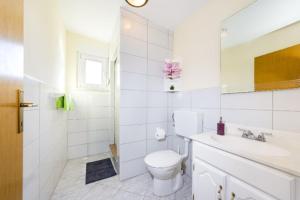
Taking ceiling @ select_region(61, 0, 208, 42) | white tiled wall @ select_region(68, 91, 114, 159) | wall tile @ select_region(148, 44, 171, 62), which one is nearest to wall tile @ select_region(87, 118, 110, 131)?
white tiled wall @ select_region(68, 91, 114, 159)

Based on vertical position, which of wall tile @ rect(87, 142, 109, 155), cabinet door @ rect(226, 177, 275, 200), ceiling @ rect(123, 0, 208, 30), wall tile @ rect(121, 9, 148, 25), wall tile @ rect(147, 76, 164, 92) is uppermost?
ceiling @ rect(123, 0, 208, 30)

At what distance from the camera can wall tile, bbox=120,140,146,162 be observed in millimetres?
1733

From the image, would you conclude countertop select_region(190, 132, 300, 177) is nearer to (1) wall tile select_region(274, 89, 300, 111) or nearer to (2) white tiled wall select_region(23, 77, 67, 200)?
(1) wall tile select_region(274, 89, 300, 111)

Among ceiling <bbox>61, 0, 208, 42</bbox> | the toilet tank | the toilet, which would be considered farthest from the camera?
ceiling <bbox>61, 0, 208, 42</bbox>

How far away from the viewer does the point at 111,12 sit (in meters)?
1.88

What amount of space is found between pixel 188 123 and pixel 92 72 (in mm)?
2221

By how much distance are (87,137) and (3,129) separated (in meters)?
2.26

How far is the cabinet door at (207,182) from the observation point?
92 cm

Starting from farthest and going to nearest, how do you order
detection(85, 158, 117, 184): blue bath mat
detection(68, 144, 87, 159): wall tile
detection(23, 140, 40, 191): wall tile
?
detection(68, 144, 87, 159): wall tile < detection(85, 158, 117, 184): blue bath mat < detection(23, 140, 40, 191): wall tile

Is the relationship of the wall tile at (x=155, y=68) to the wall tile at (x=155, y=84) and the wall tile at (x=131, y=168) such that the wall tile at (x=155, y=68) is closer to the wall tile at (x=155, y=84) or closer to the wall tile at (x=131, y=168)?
the wall tile at (x=155, y=84)

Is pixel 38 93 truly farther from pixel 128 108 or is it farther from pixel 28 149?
pixel 128 108

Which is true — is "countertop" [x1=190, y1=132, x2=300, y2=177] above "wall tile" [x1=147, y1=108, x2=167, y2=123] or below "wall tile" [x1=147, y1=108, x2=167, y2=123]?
below

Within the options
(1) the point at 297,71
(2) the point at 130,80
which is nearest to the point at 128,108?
(2) the point at 130,80

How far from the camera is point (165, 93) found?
2.16 meters
